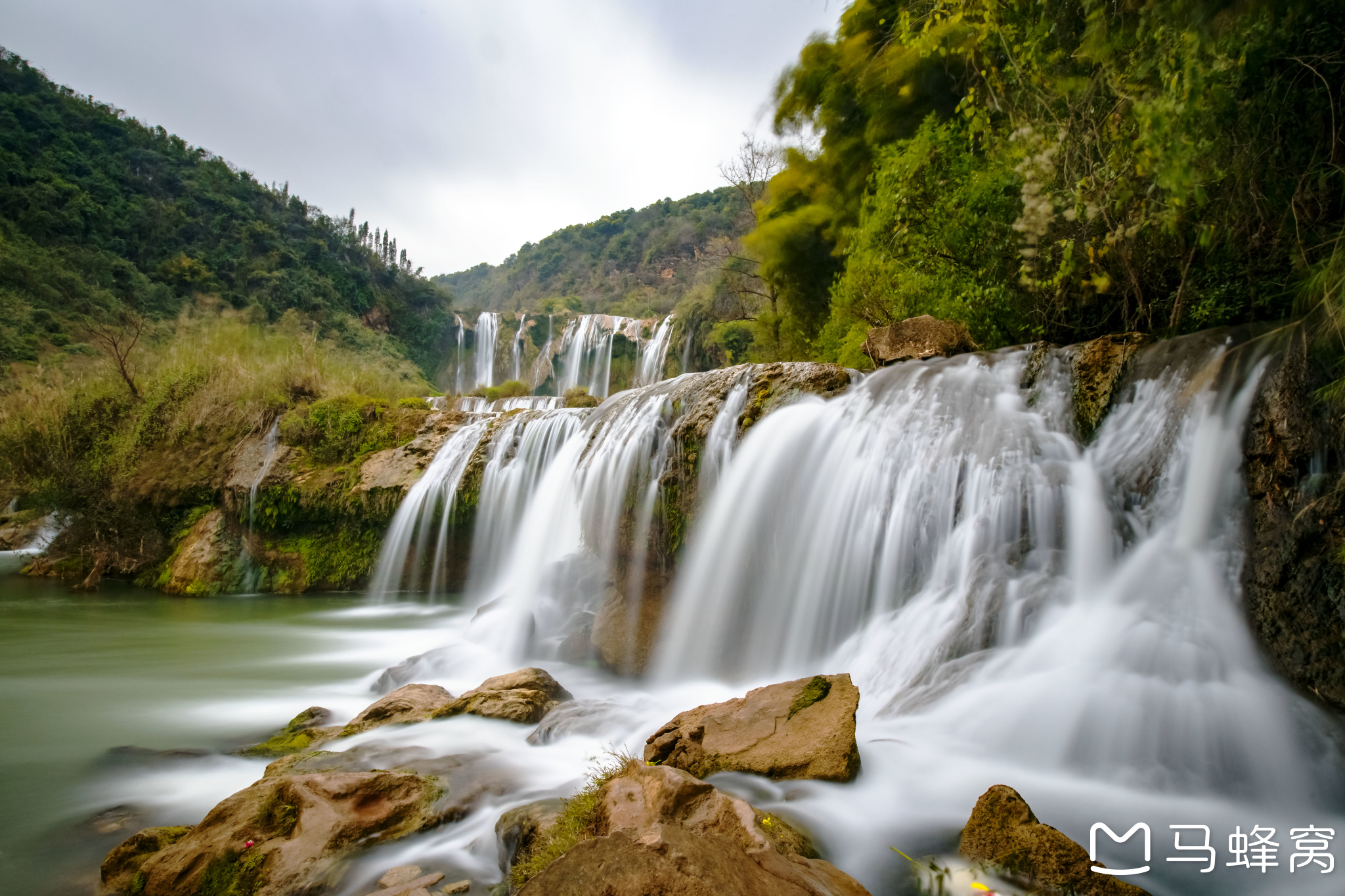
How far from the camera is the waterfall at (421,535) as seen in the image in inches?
420

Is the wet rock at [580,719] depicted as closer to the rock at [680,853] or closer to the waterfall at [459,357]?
the rock at [680,853]

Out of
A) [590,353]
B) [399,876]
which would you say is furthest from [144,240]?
[399,876]

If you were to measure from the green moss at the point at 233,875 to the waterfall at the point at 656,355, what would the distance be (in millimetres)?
22403

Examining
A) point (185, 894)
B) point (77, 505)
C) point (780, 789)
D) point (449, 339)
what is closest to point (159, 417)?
point (77, 505)

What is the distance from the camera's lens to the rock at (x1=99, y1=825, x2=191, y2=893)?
2.49 meters

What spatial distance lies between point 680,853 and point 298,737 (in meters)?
3.77

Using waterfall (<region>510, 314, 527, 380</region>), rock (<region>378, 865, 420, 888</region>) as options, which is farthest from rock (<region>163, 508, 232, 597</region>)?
waterfall (<region>510, 314, 527, 380</region>)

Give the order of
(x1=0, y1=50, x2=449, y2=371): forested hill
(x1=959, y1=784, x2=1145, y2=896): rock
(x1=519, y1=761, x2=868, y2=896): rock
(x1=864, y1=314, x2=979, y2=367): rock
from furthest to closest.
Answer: (x1=0, y1=50, x2=449, y2=371): forested hill
(x1=864, y1=314, x2=979, y2=367): rock
(x1=959, y1=784, x2=1145, y2=896): rock
(x1=519, y1=761, x2=868, y2=896): rock

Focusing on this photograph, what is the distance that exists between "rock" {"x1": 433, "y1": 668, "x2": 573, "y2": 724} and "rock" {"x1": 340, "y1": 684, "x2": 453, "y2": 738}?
5.9 inches

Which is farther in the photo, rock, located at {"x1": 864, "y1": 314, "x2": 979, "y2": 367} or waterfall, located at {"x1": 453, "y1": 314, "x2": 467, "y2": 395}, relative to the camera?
waterfall, located at {"x1": 453, "y1": 314, "x2": 467, "y2": 395}

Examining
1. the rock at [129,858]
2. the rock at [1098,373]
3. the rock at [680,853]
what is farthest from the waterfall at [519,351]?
the rock at [680,853]

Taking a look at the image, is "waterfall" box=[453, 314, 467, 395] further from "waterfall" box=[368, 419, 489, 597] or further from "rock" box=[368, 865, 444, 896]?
"rock" box=[368, 865, 444, 896]

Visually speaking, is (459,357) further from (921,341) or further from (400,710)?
(400,710)

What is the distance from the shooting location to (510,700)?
14.6ft
